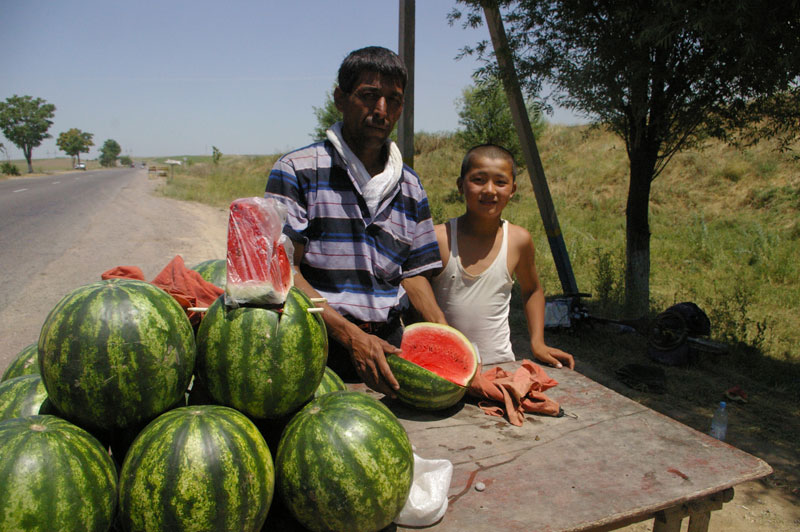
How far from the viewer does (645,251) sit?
712 cm

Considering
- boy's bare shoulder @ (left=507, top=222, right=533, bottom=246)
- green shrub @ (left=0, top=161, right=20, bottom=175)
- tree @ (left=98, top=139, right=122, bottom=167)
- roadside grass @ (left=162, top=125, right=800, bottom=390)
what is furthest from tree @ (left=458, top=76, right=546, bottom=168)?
tree @ (left=98, top=139, right=122, bottom=167)

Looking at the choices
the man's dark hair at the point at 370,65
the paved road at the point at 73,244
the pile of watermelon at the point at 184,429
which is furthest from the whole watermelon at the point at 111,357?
the paved road at the point at 73,244

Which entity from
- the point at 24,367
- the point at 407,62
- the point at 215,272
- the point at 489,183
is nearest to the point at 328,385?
the point at 215,272

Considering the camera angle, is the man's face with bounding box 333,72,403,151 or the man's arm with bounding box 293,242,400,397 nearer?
the man's arm with bounding box 293,242,400,397

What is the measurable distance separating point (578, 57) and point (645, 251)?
2735mm

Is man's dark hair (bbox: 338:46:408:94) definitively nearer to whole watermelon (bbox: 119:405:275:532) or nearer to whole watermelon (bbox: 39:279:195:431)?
whole watermelon (bbox: 39:279:195:431)

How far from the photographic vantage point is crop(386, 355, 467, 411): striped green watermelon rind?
2.44 m

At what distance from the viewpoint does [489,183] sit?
3.42m

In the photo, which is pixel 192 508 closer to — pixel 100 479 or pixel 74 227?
pixel 100 479

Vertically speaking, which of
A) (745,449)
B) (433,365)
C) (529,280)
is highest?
(529,280)

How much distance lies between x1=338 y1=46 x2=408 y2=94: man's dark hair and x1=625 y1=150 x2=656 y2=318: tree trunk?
5019mm

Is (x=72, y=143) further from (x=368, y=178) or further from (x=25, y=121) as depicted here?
(x=368, y=178)

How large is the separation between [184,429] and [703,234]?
1427cm

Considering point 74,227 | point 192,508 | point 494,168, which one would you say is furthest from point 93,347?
point 74,227
